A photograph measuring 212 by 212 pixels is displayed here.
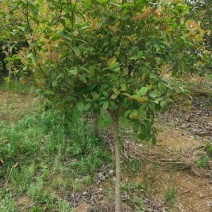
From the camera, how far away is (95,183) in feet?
8.75

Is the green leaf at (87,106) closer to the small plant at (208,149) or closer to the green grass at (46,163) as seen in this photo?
the green grass at (46,163)

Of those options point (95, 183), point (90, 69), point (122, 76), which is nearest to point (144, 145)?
point (95, 183)

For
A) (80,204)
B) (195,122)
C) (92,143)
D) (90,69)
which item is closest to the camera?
(90,69)

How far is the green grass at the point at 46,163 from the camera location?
2379 mm

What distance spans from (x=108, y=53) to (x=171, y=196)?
1.71m

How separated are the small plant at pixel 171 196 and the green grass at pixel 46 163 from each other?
74 centimetres

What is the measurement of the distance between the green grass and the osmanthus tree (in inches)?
24.6

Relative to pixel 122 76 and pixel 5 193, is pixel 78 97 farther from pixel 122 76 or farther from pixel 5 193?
pixel 5 193

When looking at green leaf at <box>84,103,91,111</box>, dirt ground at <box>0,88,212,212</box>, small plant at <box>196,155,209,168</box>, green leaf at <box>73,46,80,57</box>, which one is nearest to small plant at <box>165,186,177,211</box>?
dirt ground at <box>0,88,212,212</box>

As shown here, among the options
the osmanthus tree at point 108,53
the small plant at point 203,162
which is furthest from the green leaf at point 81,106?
the small plant at point 203,162

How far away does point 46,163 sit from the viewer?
9.48ft

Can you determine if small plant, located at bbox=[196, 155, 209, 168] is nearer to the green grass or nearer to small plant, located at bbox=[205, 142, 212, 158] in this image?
small plant, located at bbox=[205, 142, 212, 158]

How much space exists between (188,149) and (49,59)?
2.63 m

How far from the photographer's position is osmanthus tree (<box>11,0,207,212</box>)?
5.03 feet
